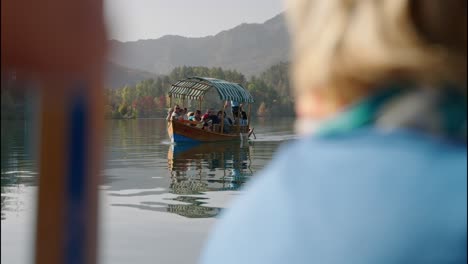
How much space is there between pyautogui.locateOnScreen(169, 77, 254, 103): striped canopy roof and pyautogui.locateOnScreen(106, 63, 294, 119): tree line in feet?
73.2

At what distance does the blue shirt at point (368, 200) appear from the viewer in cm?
57

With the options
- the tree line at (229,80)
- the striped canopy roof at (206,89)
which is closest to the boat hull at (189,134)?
the striped canopy roof at (206,89)

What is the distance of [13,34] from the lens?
21 centimetres

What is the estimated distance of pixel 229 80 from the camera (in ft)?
166

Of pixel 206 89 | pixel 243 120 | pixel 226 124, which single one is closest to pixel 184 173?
pixel 226 124

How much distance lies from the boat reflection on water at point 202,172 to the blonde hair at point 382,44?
6.78m

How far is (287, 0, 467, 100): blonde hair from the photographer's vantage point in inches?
22.9

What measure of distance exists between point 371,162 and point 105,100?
0.36 meters

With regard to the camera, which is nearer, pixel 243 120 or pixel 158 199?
pixel 158 199

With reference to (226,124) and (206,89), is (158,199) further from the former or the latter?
(206,89)

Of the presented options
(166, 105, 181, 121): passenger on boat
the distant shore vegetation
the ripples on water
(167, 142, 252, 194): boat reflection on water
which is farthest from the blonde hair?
the distant shore vegetation

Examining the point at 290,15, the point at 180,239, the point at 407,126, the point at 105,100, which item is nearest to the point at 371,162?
the point at 407,126

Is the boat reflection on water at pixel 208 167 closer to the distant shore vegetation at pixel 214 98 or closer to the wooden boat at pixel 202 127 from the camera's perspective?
the wooden boat at pixel 202 127

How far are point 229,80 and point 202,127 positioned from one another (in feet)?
103
